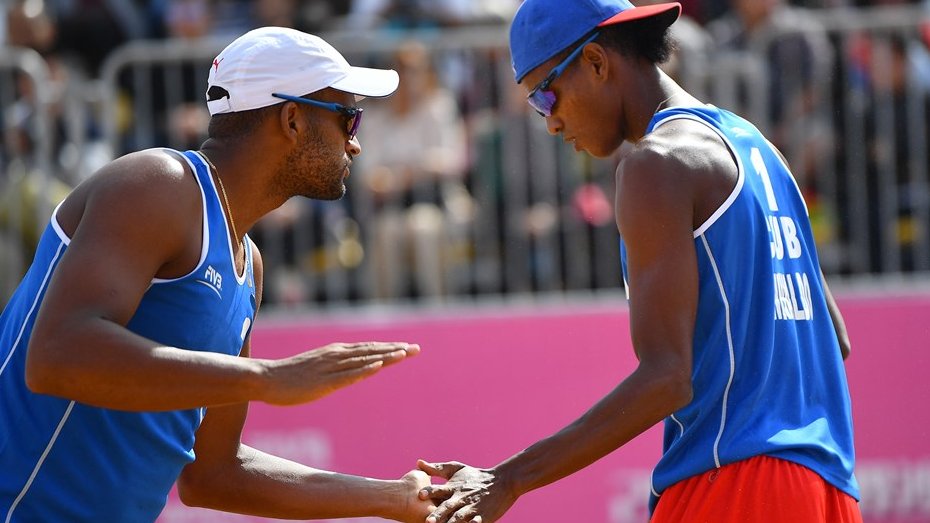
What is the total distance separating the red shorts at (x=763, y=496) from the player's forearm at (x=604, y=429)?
0.27 meters

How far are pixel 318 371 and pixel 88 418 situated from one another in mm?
744

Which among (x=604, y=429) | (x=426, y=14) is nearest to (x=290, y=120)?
(x=604, y=429)

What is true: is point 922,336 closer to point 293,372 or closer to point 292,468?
point 292,468

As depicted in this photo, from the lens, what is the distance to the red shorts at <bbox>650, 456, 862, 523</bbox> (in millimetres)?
3848

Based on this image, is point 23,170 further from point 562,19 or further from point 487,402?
point 562,19

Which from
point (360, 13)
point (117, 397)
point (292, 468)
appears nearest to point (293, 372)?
point (117, 397)

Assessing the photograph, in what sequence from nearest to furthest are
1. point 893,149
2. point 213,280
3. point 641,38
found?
point 213,280, point 641,38, point 893,149

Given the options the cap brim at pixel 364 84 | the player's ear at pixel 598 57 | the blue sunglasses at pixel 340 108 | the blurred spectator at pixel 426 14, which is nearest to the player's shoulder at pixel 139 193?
the blue sunglasses at pixel 340 108

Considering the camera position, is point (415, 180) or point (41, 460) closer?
point (41, 460)

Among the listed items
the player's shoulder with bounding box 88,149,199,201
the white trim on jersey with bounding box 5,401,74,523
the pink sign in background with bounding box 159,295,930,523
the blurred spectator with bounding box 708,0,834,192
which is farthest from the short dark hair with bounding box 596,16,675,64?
the blurred spectator with bounding box 708,0,834,192

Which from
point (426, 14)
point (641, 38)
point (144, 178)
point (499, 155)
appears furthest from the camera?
point (426, 14)

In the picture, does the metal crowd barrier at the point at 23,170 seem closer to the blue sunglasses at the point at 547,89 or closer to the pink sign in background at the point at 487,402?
the pink sign in background at the point at 487,402

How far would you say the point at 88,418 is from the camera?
3.87m

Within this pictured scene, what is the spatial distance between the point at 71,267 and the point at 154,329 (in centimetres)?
40
